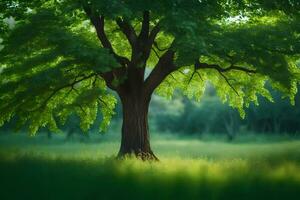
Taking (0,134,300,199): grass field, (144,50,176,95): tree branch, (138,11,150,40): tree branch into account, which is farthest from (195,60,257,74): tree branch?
(0,134,300,199): grass field

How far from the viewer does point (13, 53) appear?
19109 millimetres

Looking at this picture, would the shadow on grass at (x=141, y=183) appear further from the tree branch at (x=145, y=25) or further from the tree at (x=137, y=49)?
the tree branch at (x=145, y=25)

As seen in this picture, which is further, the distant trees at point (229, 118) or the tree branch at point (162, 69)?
the distant trees at point (229, 118)

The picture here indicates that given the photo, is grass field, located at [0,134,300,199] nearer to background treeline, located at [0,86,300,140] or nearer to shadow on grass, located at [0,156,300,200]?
shadow on grass, located at [0,156,300,200]

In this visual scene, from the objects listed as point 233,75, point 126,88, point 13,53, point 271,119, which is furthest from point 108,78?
point 271,119

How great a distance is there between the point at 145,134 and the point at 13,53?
725cm

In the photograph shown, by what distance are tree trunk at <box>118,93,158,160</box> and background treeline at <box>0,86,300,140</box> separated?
34.6 metres

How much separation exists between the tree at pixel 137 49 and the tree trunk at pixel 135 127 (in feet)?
0.16

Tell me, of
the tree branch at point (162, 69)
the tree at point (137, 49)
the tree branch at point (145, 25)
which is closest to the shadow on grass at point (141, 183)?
the tree at point (137, 49)

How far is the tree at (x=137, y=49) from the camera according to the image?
55.8ft

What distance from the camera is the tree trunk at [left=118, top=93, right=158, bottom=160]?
21797mm

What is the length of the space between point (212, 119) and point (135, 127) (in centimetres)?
6081

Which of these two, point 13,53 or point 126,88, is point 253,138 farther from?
point 13,53

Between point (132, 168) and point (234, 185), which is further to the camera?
point (132, 168)
